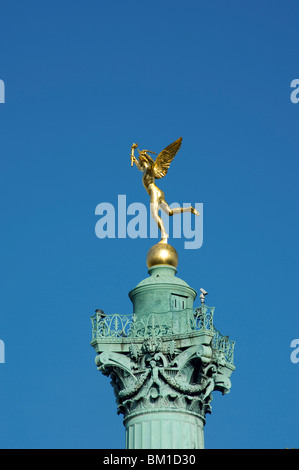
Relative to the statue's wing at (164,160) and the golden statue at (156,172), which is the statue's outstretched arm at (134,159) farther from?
the statue's wing at (164,160)

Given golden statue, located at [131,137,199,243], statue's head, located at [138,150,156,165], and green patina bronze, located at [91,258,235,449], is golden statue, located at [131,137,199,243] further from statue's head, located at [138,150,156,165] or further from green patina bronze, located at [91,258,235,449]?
green patina bronze, located at [91,258,235,449]

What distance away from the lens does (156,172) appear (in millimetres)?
61031

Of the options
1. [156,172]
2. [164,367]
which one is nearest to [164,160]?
[156,172]

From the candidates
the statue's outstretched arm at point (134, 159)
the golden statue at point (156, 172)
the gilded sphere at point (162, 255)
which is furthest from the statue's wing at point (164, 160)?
the gilded sphere at point (162, 255)

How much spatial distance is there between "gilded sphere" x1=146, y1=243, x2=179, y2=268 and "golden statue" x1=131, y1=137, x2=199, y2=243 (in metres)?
1.34

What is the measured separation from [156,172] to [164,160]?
61 cm

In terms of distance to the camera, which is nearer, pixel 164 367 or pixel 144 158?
pixel 164 367

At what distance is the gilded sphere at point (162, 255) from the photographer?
58987 millimetres

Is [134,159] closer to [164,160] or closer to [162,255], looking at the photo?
Result: [164,160]

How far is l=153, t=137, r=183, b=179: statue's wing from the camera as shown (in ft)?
200
